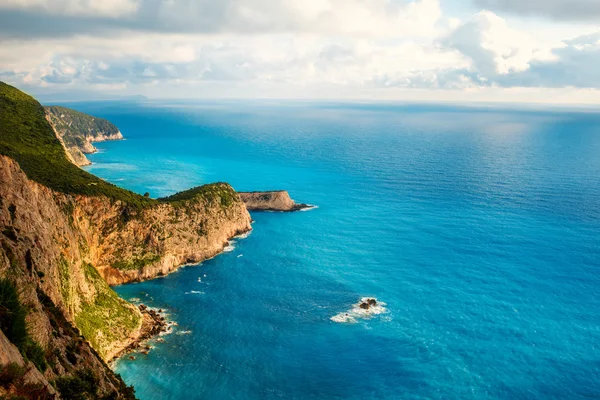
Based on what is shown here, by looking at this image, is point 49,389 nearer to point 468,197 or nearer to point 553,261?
point 553,261

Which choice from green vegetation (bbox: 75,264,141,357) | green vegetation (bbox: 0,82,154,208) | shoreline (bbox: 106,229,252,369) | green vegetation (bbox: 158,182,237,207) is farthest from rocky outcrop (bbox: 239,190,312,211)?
green vegetation (bbox: 75,264,141,357)

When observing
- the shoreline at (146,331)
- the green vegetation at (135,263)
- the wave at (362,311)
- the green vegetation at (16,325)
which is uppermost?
the green vegetation at (16,325)

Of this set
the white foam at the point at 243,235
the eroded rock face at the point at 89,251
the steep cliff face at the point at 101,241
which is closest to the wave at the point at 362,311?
the eroded rock face at the point at 89,251

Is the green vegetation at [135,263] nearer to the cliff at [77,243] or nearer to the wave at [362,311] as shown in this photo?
the cliff at [77,243]

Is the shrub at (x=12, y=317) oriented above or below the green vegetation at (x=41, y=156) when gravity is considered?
below

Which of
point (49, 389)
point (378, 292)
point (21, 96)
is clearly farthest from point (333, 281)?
point (21, 96)

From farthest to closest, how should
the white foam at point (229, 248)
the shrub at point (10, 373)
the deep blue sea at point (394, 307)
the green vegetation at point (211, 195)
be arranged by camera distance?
the green vegetation at point (211, 195), the white foam at point (229, 248), the deep blue sea at point (394, 307), the shrub at point (10, 373)
